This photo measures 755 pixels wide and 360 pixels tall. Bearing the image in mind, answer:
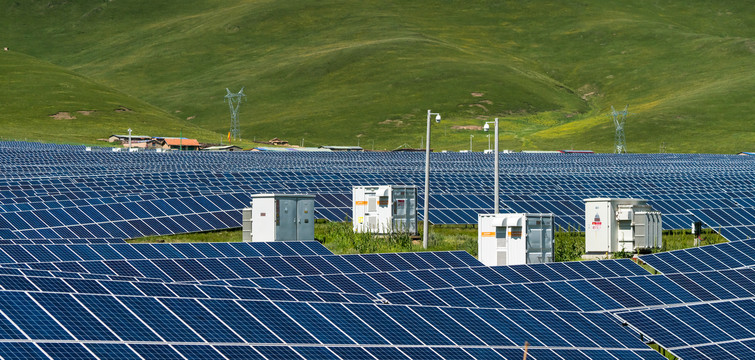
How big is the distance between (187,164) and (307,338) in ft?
241

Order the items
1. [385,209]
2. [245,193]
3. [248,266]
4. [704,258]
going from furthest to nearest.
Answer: [245,193] < [385,209] < [704,258] < [248,266]

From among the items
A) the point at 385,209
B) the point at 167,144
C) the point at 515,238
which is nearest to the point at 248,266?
the point at 515,238

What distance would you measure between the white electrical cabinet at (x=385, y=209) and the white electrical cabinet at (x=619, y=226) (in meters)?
9.31

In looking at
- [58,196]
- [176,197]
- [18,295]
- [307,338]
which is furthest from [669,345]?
[58,196]

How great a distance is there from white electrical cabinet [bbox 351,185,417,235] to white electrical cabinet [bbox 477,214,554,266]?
9.92m

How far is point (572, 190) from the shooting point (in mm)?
73438

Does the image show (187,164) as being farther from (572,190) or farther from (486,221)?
(486,221)

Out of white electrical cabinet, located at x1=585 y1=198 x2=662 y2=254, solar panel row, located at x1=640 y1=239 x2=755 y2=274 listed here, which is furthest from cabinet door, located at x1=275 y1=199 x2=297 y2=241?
solar panel row, located at x1=640 y1=239 x2=755 y2=274

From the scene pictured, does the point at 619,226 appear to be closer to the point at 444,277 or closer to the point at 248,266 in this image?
the point at 444,277

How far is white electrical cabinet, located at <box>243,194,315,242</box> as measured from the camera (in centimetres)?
5134

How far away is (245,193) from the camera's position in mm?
61625

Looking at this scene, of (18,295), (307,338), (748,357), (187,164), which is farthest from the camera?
(187,164)

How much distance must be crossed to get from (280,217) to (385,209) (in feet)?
21.8

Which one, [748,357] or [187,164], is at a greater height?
[187,164]
